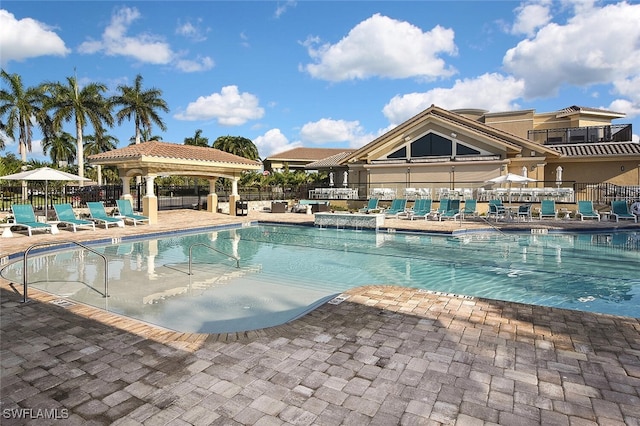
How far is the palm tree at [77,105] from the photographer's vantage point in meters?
33.0

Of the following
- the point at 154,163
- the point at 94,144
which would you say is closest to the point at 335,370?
the point at 154,163

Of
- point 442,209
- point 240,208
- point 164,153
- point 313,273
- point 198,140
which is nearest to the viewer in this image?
point 313,273

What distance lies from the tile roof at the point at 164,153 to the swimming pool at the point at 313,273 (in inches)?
199

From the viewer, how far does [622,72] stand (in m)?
24.2

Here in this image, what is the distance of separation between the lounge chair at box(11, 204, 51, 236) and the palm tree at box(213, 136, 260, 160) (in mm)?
37682

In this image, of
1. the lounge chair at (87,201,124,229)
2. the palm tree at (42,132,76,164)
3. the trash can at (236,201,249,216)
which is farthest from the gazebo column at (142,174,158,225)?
the palm tree at (42,132,76,164)

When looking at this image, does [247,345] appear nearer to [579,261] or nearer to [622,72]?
[579,261]

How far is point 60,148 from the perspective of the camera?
45594mm

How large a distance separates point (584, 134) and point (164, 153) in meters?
27.6

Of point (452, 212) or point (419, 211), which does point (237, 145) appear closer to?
point (419, 211)

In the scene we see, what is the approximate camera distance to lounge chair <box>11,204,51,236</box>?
529 inches

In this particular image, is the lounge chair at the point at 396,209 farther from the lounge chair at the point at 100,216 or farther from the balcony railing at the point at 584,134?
the balcony railing at the point at 584,134

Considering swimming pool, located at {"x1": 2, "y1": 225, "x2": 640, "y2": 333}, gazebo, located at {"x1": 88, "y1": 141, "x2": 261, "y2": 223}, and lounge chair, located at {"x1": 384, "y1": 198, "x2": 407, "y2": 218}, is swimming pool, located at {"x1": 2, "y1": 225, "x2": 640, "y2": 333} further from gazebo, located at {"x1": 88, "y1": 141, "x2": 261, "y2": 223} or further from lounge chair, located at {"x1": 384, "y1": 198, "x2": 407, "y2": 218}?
lounge chair, located at {"x1": 384, "y1": 198, "x2": 407, "y2": 218}

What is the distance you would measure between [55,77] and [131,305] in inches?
1457
